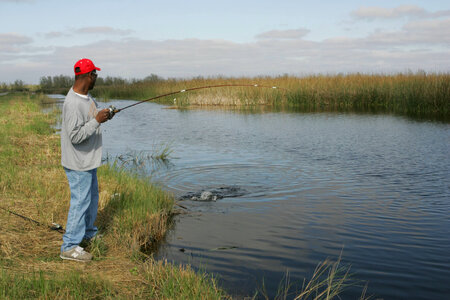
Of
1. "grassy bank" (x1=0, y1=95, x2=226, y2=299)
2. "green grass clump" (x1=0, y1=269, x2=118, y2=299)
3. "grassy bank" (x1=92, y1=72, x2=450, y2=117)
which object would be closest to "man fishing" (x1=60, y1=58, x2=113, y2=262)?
"grassy bank" (x1=0, y1=95, x2=226, y2=299)

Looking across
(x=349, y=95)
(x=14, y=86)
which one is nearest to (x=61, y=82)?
(x=14, y=86)

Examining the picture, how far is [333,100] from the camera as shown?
87.6ft

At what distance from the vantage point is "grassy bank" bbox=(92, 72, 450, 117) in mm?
22108

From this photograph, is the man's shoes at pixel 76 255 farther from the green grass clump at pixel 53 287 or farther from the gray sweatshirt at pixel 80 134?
the gray sweatshirt at pixel 80 134

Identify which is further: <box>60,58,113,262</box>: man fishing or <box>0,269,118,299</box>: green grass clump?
<box>60,58,113,262</box>: man fishing

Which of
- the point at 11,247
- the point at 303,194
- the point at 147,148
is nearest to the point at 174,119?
the point at 147,148

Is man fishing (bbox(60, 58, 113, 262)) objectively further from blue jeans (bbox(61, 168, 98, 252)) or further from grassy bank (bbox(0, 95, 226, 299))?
grassy bank (bbox(0, 95, 226, 299))

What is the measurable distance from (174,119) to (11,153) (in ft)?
43.1

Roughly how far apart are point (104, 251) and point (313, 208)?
3520mm

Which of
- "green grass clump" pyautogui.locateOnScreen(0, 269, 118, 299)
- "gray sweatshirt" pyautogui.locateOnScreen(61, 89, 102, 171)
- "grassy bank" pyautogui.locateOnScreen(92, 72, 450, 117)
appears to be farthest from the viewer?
"grassy bank" pyautogui.locateOnScreen(92, 72, 450, 117)

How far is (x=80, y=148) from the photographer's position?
4328 mm

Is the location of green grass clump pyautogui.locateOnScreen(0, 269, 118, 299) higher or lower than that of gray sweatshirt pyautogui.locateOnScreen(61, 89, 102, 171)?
lower

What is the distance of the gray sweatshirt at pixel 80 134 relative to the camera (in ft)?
13.8

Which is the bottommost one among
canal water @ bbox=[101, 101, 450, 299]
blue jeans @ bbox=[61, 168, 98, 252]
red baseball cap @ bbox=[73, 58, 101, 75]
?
canal water @ bbox=[101, 101, 450, 299]
